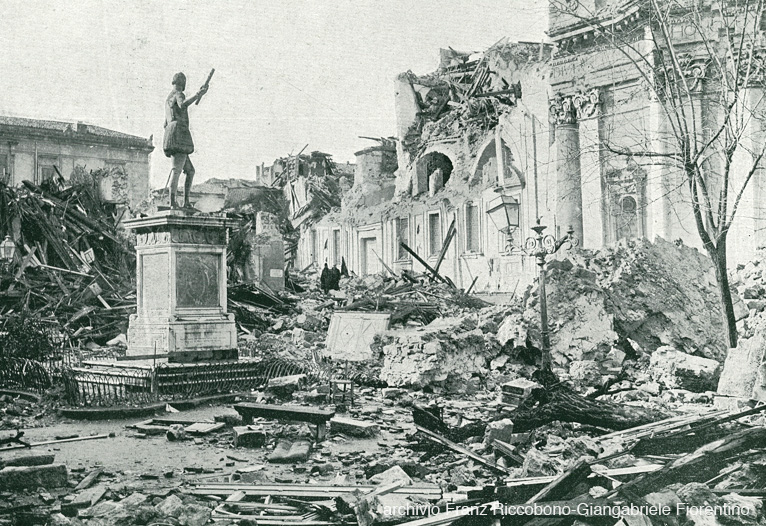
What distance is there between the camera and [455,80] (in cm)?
4031

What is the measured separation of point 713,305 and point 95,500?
1422 cm

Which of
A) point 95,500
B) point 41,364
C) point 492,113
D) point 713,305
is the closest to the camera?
point 95,500

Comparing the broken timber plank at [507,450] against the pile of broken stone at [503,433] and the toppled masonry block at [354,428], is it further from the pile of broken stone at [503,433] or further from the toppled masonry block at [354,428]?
the toppled masonry block at [354,428]

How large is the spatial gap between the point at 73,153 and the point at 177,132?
35.2 meters

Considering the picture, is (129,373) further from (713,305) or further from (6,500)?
(713,305)

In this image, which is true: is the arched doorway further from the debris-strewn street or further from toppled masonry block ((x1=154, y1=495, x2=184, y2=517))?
toppled masonry block ((x1=154, y1=495, x2=184, y2=517))

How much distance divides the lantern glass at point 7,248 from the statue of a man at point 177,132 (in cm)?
1171

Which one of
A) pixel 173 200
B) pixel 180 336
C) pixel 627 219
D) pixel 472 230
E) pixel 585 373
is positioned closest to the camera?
pixel 180 336

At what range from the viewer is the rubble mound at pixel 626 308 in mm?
14156

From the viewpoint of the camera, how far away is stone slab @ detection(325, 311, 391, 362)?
15.1 metres

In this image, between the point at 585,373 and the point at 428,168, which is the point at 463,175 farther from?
the point at 585,373

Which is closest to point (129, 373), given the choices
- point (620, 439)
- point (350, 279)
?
point (620, 439)

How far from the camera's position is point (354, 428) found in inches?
323

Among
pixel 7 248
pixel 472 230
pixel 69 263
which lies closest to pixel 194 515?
pixel 69 263
